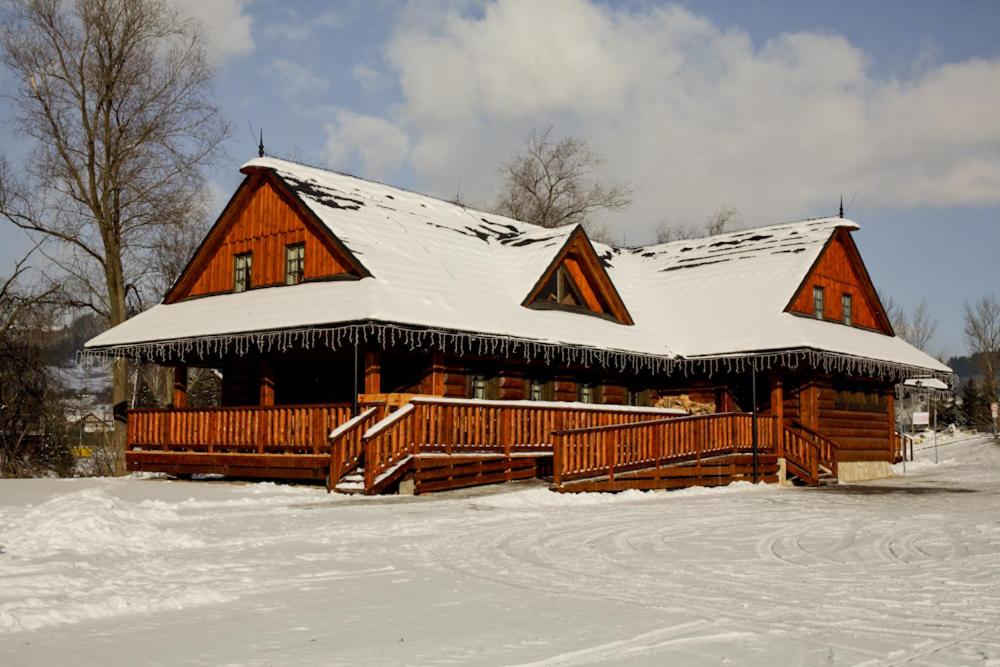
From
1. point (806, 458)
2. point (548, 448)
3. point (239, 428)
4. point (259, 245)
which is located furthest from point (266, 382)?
point (806, 458)

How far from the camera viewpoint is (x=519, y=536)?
13.3 m

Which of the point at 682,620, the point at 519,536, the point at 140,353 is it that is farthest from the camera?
the point at 140,353

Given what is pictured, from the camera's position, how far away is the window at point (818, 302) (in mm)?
31562

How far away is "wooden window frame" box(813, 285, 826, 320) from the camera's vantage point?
3158 cm

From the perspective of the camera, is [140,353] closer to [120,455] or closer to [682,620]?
[120,455]

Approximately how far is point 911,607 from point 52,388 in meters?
34.5

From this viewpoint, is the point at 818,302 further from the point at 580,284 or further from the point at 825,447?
the point at 580,284

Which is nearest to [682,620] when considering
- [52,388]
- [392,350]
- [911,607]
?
[911,607]

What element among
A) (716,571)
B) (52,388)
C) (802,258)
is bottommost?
(716,571)

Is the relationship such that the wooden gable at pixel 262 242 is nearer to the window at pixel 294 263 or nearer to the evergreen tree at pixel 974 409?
the window at pixel 294 263

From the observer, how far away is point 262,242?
2644 cm

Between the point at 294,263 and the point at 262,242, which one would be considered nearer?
the point at 294,263

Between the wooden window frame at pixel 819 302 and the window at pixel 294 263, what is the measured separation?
15316 millimetres

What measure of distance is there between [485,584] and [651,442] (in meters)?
12.8
